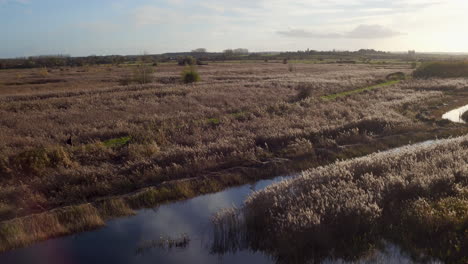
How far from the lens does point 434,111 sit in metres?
28.8

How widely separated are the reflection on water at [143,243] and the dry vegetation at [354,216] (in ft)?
1.37

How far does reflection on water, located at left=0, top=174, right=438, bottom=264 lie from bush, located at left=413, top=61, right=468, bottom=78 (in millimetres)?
61925

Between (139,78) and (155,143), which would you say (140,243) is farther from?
(139,78)

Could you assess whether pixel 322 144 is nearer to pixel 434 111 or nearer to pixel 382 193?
pixel 382 193

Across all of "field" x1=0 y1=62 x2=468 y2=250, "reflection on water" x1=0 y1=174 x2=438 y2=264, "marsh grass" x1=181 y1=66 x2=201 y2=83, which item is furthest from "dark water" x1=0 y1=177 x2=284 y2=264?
"marsh grass" x1=181 y1=66 x2=201 y2=83

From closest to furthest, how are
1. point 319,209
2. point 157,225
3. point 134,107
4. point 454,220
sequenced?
point 454,220 < point 319,209 < point 157,225 < point 134,107

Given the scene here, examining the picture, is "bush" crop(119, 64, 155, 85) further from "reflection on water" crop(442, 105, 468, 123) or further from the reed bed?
"reflection on water" crop(442, 105, 468, 123)

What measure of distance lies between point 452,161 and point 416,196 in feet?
10.5

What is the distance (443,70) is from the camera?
2525 inches

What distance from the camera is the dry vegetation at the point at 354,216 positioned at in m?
8.73

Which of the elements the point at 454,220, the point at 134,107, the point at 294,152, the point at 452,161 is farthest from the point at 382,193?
the point at 134,107

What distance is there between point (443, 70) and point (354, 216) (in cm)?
6532

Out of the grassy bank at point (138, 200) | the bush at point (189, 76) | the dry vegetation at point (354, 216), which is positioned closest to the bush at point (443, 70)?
the bush at point (189, 76)

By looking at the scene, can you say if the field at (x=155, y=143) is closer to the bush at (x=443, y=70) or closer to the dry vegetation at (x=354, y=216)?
the dry vegetation at (x=354, y=216)
